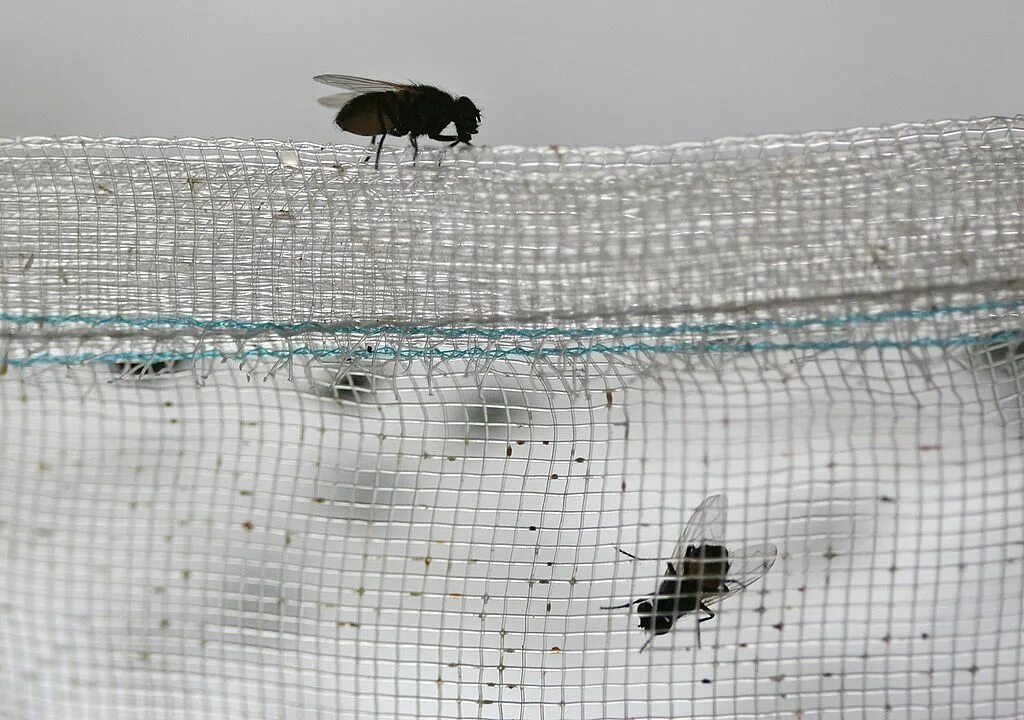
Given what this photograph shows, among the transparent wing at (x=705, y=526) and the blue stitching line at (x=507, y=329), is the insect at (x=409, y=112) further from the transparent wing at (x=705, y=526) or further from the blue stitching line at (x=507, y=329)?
the transparent wing at (x=705, y=526)

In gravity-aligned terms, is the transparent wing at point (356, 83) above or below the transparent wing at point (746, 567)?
above

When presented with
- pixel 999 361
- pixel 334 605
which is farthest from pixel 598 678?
pixel 999 361

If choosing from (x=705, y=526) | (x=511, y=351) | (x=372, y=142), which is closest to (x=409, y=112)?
(x=372, y=142)

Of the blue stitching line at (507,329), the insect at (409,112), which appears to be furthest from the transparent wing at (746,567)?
the insect at (409,112)

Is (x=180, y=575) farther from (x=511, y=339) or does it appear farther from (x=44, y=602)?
(x=511, y=339)

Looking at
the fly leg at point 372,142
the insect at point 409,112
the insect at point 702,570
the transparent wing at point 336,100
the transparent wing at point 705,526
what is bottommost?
the insect at point 702,570

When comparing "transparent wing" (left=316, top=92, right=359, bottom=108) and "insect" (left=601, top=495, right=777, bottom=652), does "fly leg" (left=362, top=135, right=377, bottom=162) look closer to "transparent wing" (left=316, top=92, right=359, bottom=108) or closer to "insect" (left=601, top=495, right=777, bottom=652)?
"transparent wing" (left=316, top=92, right=359, bottom=108)
